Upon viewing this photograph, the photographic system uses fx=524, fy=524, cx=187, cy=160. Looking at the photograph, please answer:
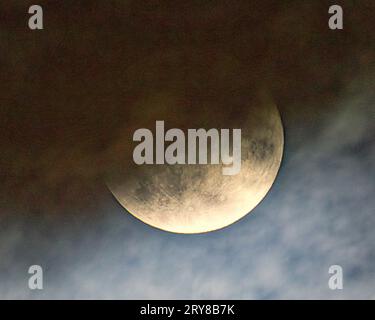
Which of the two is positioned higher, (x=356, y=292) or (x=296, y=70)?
(x=296, y=70)

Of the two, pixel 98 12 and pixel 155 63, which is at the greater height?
pixel 98 12

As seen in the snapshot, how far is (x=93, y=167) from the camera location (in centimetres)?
227

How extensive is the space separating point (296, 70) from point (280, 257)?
810 millimetres

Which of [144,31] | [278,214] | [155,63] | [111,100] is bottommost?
[278,214]

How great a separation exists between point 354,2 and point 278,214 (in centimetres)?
98

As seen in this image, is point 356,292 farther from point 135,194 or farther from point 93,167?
point 93,167

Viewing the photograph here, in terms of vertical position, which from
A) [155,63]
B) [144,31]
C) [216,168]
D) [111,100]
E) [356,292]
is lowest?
[356,292]

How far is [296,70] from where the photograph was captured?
2.27 m

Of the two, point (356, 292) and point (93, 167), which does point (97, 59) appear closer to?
point (93, 167)

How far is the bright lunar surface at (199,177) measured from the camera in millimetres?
2203

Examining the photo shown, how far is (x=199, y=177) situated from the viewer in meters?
2.21

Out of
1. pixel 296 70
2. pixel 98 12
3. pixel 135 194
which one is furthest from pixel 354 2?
pixel 135 194

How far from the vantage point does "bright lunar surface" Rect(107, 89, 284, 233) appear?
2.20 m

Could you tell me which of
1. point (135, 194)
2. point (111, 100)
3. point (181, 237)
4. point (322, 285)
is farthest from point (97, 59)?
point (322, 285)
